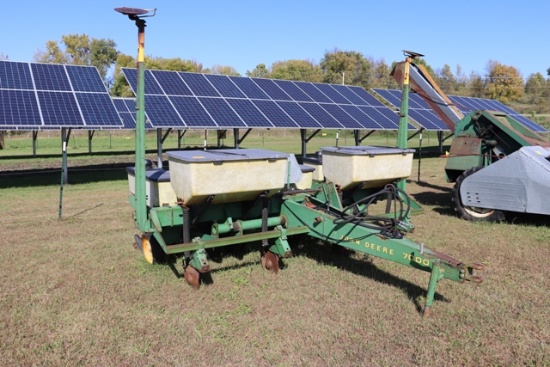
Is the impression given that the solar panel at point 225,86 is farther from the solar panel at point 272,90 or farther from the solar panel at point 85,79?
the solar panel at point 85,79

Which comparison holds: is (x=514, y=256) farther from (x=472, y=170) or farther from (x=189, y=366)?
(x=189, y=366)

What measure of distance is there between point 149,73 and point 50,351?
13.1m

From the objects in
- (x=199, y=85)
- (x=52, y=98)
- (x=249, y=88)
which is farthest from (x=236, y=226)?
(x=249, y=88)

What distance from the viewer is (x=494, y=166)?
838 cm

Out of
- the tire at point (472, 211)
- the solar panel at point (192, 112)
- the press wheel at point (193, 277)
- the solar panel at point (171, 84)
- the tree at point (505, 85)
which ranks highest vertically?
the tree at point (505, 85)

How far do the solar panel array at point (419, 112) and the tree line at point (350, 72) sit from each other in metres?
43.4

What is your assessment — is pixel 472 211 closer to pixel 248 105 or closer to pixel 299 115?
pixel 299 115

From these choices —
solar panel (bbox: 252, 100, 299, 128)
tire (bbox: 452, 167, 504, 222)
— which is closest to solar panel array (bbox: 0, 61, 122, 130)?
solar panel (bbox: 252, 100, 299, 128)

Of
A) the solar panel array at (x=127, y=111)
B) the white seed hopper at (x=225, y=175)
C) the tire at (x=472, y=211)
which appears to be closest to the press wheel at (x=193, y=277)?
the white seed hopper at (x=225, y=175)

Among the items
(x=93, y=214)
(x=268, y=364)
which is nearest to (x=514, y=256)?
(x=268, y=364)

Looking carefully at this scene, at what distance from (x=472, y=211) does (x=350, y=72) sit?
222 ft

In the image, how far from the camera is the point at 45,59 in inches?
2628

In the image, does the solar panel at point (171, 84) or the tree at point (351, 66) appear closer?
the solar panel at point (171, 84)

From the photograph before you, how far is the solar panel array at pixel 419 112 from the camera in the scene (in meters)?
20.3
